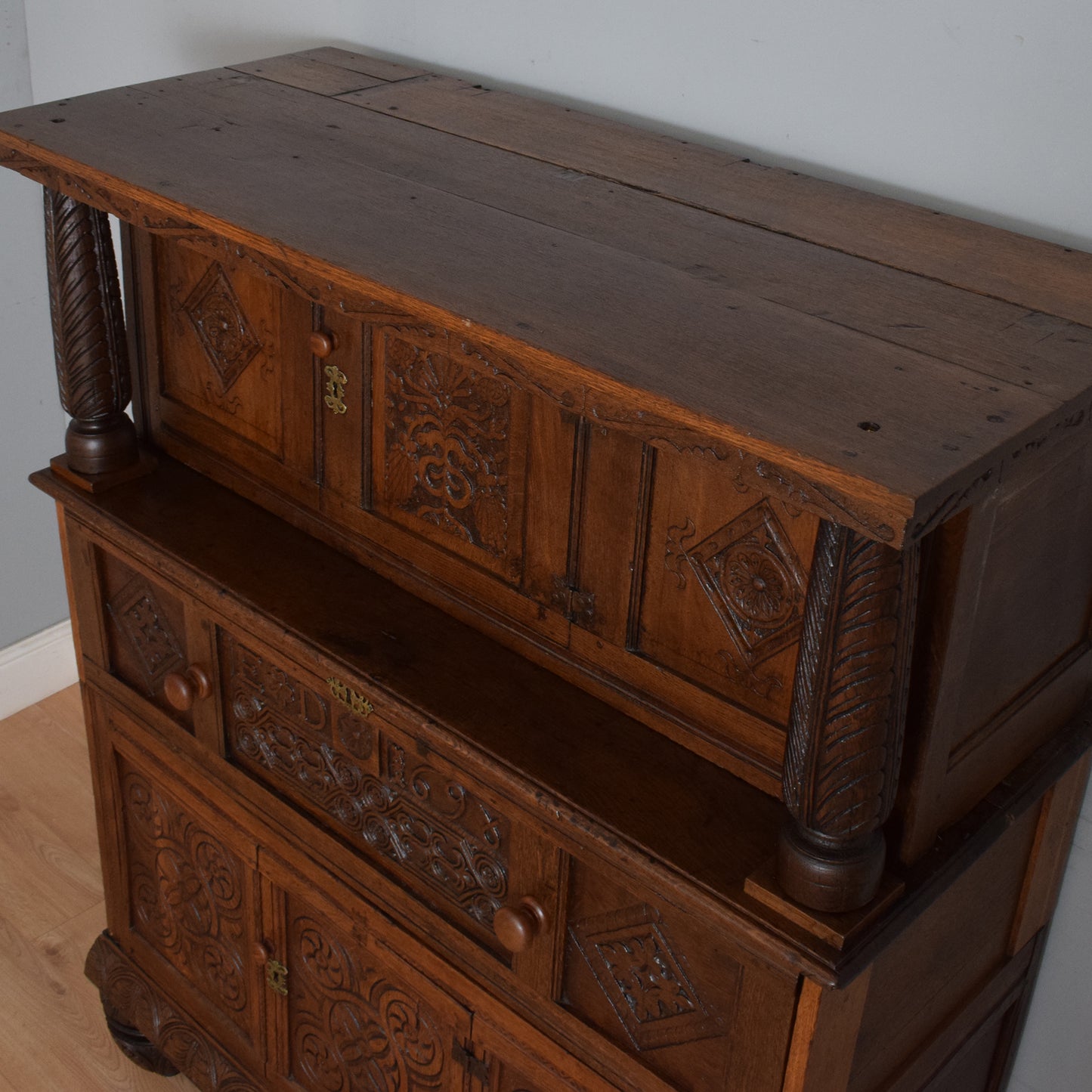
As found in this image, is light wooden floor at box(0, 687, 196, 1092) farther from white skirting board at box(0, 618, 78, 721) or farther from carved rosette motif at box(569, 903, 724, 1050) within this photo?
carved rosette motif at box(569, 903, 724, 1050)

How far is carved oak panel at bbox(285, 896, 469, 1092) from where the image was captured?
5.89 ft

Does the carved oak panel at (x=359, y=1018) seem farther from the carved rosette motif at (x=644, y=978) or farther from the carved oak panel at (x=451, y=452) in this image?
the carved oak panel at (x=451, y=452)

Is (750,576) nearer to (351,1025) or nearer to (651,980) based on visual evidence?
(651,980)

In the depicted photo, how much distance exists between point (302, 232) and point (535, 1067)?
100cm

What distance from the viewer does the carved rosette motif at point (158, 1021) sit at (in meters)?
2.21

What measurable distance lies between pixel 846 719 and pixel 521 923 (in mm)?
545

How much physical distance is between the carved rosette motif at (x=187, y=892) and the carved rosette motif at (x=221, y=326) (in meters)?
0.69

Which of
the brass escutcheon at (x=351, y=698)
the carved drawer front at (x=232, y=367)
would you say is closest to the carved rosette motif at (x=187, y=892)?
the brass escutcheon at (x=351, y=698)

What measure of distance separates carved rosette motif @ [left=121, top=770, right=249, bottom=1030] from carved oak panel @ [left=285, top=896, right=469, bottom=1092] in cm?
13

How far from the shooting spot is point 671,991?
1.46 meters

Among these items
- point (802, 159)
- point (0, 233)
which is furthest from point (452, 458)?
point (0, 233)

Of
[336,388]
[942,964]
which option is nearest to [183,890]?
[336,388]

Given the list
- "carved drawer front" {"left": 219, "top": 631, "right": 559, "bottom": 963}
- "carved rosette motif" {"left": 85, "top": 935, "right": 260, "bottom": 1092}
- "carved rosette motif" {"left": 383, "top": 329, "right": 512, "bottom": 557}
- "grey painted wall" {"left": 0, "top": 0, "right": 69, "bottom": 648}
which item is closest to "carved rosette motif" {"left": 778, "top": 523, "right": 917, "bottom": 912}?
"carved drawer front" {"left": 219, "top": 631, "right": 559, "bottom": 963}

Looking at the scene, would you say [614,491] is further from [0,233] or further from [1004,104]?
[0,233]
